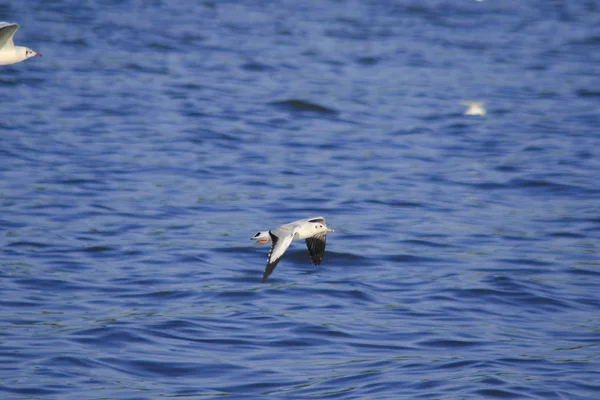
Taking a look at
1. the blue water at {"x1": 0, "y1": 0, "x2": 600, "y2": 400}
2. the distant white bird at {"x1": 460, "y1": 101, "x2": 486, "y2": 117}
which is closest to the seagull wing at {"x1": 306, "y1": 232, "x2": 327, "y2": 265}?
the blue water at {"x1": 0, "y1": 0, "x2": 600, "y2": 400}

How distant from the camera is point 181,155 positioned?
16.1 meters

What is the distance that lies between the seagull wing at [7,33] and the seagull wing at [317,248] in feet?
12.3

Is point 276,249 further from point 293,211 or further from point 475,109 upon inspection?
point 475,109

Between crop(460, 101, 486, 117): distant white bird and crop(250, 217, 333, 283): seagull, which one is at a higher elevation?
crop(250, 217, 333, 283): seagull

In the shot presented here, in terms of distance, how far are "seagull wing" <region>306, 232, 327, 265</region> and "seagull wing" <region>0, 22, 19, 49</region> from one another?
12.3ft

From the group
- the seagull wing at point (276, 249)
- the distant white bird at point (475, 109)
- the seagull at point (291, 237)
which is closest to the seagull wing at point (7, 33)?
the seagull at point (291, 237)

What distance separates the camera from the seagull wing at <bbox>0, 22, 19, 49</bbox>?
10.3m

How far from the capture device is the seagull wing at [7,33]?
10258 mm

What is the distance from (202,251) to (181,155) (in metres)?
4.83

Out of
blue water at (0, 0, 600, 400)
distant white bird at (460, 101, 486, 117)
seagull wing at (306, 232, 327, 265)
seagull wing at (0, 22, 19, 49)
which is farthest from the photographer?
distant white bird at (460, 101, 486, 117)

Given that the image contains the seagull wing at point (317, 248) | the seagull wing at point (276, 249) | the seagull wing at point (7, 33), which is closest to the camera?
the seagull wing at point (276, 249)

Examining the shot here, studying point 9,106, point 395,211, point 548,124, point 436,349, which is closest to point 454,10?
point 548,124

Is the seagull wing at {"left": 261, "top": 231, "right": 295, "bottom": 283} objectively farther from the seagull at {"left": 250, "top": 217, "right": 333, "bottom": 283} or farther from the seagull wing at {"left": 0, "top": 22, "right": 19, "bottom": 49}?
Answer: the seagull wing at {"left": 0, "top": 22, "right": 19, "bottom": 49}

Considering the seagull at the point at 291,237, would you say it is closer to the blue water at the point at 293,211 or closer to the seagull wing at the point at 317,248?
the seagull wing at the point at 317,248
